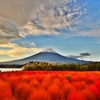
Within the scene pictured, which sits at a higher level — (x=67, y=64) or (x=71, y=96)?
(x=67, y=64)

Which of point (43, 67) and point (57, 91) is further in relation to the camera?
point (43, 67)

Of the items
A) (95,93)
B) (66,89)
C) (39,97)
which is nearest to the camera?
(39,97)

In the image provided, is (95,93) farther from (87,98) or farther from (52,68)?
(52,68)

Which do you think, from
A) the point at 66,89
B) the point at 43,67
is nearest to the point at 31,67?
the point at 43,67

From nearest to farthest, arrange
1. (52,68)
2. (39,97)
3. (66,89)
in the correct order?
(39,97) < (66,89) < (52,68)

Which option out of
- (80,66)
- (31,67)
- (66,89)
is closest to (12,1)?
(31,67)

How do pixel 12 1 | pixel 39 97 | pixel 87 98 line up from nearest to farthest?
pixel 39 97 < pixel 87 98 < pixel 12 1

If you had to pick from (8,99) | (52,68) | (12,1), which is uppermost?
(12,1)

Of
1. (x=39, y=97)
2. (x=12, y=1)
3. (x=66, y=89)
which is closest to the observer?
(x=39, y=97)

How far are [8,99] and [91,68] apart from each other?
24.7 ft

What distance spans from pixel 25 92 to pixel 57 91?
192mm

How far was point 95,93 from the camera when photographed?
1535 millimetres

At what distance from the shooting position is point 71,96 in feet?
4.20

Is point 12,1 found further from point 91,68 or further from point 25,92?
point 25,92
